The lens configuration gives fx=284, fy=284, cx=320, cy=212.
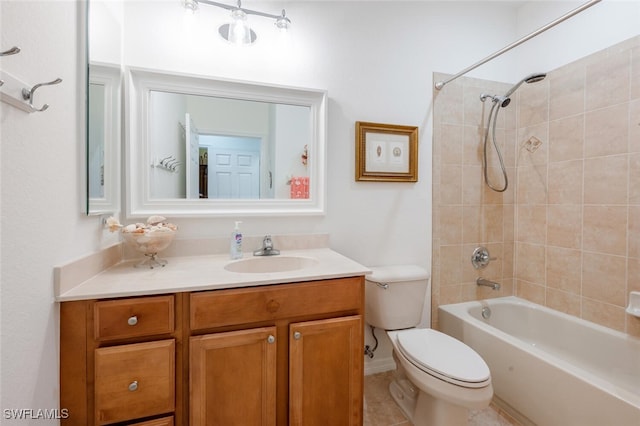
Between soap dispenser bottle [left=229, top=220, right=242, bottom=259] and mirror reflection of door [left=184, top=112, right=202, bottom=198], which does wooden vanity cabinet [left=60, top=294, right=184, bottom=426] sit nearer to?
soap dispenser bottle [left=229, top=220, right=242, bottom=259]

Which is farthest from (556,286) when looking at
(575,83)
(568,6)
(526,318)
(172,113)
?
(172,113)

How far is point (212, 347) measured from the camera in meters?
1.03

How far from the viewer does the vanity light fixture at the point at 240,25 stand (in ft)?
4.72

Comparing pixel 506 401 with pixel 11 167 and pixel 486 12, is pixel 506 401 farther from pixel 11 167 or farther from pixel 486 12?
pixel 486 12

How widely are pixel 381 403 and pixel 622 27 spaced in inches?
98.0

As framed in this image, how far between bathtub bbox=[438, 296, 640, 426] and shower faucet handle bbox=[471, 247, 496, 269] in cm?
28

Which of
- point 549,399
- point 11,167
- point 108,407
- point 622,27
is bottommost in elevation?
point 549,399

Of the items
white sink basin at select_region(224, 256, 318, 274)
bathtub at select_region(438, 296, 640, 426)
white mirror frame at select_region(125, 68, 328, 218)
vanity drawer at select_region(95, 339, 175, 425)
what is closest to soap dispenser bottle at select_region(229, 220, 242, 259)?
white sink basin at select_region(224, 256, 318, 274)

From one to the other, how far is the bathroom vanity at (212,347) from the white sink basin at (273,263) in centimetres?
20

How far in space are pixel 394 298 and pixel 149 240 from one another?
1.27 metres

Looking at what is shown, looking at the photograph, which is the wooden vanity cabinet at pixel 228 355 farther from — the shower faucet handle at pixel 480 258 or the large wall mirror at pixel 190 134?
the shower faucet handle at pixel 480 258

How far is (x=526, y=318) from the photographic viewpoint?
2002 millimetres

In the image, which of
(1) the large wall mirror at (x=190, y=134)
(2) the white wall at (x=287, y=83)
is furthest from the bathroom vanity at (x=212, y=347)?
(1) the large wall mirror at (x=190, y=134)

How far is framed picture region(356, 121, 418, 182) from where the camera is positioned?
5.78ft
